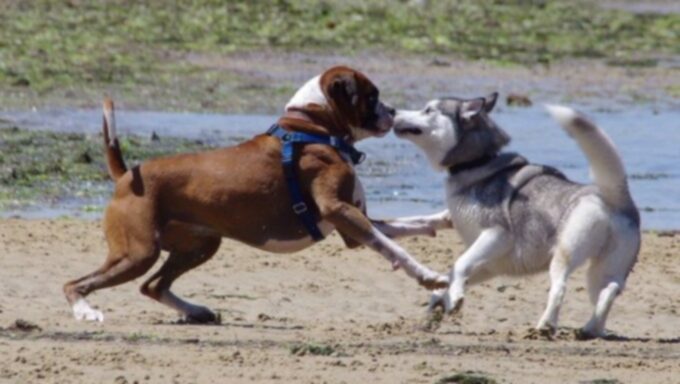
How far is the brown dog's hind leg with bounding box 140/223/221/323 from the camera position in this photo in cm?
998

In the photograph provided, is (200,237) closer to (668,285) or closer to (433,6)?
(668,285)

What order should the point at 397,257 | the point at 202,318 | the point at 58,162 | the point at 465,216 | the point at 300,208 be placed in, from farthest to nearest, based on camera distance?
the point at 58,162 → the point at 202,318 → the point at 465,216 → the point at 300,208 → the point at 397,257

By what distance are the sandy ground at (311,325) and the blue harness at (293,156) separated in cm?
53

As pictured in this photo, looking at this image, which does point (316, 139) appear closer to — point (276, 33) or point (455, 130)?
point (455, 130)

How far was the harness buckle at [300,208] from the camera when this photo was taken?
31.9 ft

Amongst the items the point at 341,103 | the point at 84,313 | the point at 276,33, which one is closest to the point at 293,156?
the point at 341,103

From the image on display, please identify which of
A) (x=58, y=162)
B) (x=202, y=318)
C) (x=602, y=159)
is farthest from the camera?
(x=58, y=162)

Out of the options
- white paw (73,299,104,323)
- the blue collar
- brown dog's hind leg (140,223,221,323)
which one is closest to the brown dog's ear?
the blue collar

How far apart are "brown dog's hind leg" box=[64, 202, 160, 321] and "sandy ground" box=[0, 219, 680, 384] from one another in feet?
0.41

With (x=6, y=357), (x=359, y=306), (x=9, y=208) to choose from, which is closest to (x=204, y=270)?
(x=359, y=306)

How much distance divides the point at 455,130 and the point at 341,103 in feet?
1.99

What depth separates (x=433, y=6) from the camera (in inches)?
1057

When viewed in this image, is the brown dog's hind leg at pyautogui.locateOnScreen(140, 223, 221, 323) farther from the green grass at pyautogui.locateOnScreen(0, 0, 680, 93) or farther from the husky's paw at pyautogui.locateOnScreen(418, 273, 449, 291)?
the green grass at pyautogui.locateOnScreen(0, 0, 680, 93)

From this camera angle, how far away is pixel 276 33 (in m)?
23.8
